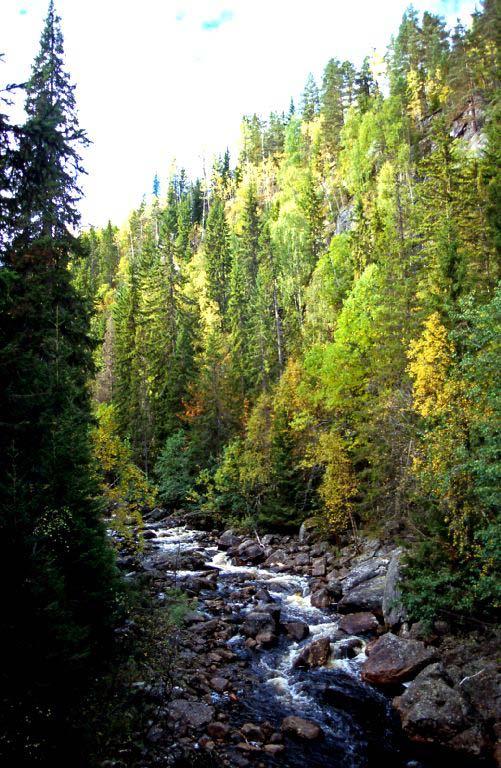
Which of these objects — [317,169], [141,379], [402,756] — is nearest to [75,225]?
[402,756]

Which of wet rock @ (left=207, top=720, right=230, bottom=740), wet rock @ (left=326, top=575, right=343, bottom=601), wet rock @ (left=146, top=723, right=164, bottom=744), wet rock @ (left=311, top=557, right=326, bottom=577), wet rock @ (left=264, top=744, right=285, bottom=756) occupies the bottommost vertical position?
wet rock @ (left=311, top=557, right=326, bottom=577)

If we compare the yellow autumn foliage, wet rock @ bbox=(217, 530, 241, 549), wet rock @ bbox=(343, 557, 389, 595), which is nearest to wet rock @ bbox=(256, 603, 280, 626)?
wet rock @ bbox=(343, 557, 389, 595)

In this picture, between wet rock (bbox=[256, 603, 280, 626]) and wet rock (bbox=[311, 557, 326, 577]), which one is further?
wet rock (bbox=[311, 557, 326, 577])

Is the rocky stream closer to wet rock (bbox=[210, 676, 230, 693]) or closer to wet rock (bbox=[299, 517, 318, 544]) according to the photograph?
wet rock (bbox=[210, 676, 230, 693])

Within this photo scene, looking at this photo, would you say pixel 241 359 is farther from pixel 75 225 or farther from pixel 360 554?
pixel 75 225

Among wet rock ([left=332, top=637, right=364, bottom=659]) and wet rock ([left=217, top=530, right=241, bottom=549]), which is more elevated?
wet rock ([left=332, top=637, right=364, bottom=659])

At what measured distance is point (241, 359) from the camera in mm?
44156

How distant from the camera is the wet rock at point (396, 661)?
40.4 feet

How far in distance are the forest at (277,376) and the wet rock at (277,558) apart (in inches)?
100

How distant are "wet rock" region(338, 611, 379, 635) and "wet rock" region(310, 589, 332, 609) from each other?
185 cm

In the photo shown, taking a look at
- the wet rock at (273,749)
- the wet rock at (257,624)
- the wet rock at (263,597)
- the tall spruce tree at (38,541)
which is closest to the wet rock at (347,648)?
the wet rock at (257,624)

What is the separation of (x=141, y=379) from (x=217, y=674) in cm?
3245

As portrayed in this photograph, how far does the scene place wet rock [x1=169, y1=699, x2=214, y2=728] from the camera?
32.7ft

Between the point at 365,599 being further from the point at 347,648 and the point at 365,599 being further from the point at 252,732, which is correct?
the point at 252,732
